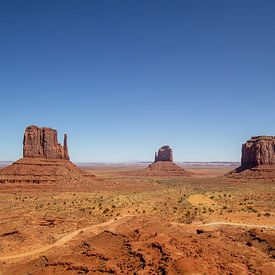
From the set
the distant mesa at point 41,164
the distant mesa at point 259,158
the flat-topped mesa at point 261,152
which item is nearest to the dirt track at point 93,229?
the distant mesa at point 41,164

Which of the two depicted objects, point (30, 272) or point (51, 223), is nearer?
point (30, 272)

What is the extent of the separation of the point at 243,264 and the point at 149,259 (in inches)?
201

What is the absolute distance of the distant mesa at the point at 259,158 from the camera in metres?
90.2

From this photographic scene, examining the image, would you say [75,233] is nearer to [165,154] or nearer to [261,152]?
[261,152]

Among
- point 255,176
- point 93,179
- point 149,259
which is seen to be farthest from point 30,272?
point 255,176

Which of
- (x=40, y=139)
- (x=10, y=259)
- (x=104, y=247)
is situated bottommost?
(x=10, y=259)

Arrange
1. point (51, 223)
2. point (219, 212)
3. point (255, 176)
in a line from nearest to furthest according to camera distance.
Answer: point (51, 223) < point (219, 212) < point (255, 176)

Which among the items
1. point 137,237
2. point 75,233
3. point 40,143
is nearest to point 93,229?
point 75,233

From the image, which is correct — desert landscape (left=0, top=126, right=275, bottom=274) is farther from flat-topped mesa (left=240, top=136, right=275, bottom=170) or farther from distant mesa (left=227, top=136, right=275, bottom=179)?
flat-topped mesa (left=240, top=136, right=275, bottom=170)

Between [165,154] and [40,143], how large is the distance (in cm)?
9178

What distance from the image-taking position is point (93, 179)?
7875 centimetres

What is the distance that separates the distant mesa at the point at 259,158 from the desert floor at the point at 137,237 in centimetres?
4023

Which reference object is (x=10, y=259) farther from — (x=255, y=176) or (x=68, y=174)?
(x=255, y=176)

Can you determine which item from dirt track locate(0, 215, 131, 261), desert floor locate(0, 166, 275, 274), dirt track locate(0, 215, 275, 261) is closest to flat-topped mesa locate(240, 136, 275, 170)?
desert floor locate(0, 166, 275, 274)
